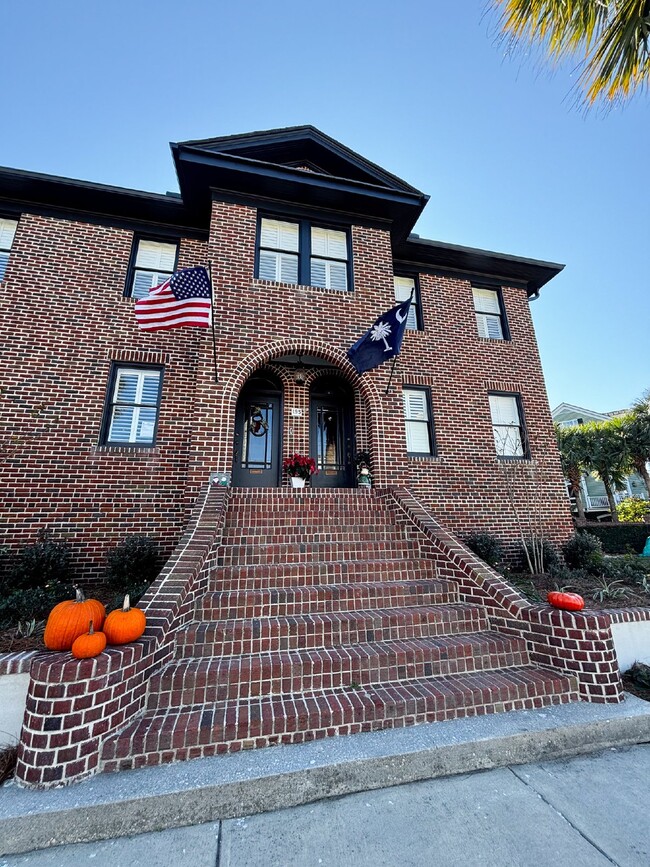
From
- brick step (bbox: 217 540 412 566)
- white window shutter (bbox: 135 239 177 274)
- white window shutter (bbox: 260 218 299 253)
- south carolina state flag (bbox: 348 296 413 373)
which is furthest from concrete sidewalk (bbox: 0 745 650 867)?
white window shutter (bbox: 135 239 177 274)

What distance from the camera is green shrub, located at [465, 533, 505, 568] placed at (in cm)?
687

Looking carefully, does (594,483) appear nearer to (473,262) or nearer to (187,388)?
(473,262)

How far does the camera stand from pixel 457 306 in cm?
929

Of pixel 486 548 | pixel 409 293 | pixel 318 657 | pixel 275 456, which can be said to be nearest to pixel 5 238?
pixel 275 456

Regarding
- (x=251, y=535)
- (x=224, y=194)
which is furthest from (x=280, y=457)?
(x=224, y=194)

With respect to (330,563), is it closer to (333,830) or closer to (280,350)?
(333,830)

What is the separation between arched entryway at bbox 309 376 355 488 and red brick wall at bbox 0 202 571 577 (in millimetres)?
407

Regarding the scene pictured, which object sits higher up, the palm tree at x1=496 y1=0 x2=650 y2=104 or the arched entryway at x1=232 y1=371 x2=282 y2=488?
the palm tree at x1=496 y1=0 x2=650 y2=104

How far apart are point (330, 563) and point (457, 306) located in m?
7.53

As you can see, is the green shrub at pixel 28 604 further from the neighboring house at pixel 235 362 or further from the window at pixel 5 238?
the window at pixel 5 238

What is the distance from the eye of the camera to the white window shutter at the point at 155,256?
25.6 ft

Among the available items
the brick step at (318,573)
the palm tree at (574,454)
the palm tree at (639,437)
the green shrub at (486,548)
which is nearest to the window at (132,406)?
the brick step at (318,573)

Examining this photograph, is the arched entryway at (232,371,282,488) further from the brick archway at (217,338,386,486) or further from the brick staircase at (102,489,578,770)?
the brick staircase at (102,489,578,770)

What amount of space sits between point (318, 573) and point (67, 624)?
2.44 meters
